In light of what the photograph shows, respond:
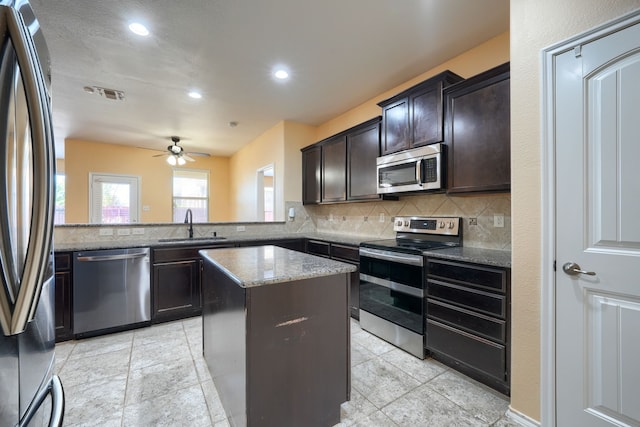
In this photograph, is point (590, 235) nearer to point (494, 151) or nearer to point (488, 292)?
point (488, 292)

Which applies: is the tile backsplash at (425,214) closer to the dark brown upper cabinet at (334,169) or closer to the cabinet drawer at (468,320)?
the dark brown upper cabinet at (334,169)

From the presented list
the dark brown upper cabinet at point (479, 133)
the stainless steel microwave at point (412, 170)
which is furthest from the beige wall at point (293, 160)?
the dark brown upper cabinet at point (479, 133)

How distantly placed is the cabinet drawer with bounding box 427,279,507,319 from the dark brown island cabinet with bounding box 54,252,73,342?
341 centimetres

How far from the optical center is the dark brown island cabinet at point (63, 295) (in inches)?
104

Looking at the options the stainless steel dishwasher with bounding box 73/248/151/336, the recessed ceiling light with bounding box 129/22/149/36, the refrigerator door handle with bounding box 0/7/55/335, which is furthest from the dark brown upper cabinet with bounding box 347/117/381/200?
the refrigerator door handle with bounding box 0/7/55/335

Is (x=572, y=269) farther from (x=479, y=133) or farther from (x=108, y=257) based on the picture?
(x=108, y=257)

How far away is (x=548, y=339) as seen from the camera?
1515mm

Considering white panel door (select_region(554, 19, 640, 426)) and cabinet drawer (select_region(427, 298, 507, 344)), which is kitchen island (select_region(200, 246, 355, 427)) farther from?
white panel door (select_region(554, 19, 640, 426))

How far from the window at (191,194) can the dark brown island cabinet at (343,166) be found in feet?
12.7

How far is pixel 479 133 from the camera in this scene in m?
2.20

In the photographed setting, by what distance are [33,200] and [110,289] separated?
2.83 metres

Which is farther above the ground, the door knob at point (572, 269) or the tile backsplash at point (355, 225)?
the tile backsplash at point (355, 225)

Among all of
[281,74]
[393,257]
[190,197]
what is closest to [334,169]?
[281,74]

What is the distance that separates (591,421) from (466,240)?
145 cm
